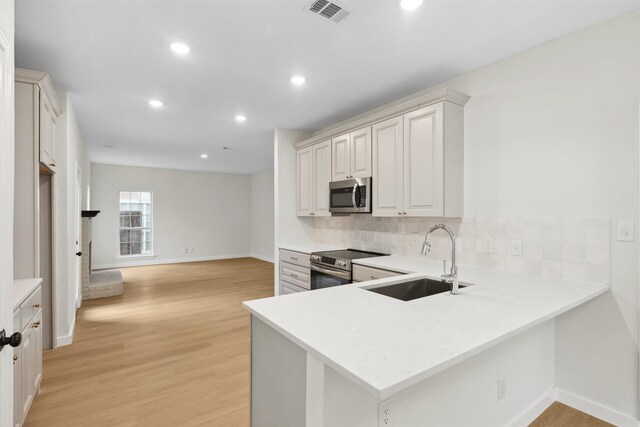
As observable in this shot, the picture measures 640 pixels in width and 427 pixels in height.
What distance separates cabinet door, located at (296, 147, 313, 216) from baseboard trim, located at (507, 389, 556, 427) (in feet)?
9.83

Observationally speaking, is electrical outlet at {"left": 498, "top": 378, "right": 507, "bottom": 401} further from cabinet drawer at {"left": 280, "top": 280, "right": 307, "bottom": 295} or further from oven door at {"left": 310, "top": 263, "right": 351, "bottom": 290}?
cabinet drawer at {"left": 280, "top": 280, "right": 307, "bottom": 295}

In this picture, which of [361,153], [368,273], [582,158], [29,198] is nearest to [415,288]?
[368,273]

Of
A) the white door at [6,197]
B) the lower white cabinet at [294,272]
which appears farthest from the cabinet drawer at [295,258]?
the white door at [6,197]

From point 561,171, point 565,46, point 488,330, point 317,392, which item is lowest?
point 317,392

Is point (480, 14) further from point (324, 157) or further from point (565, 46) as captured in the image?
point (324, 157)

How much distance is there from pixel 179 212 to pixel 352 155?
21.8 feet

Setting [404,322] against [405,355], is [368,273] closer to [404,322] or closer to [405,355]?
[404,322]

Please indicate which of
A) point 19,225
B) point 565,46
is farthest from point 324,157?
point 19,225

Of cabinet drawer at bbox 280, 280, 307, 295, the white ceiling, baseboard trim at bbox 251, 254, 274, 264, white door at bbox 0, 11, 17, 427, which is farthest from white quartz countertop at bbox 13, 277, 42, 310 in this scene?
baseboard trim at bbox 251, 254, 274, 264

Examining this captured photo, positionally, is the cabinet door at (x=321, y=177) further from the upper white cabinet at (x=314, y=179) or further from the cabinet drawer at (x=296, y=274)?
the cabinet drawer at (x=296, y=274)

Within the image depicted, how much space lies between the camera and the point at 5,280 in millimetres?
1154

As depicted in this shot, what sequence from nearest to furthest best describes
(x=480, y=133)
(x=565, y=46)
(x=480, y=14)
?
(x=480, y=14), (x=565, y=46), (x=480, y=133)

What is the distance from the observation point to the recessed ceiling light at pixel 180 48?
7.72 feet

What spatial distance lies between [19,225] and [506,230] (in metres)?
3.52
